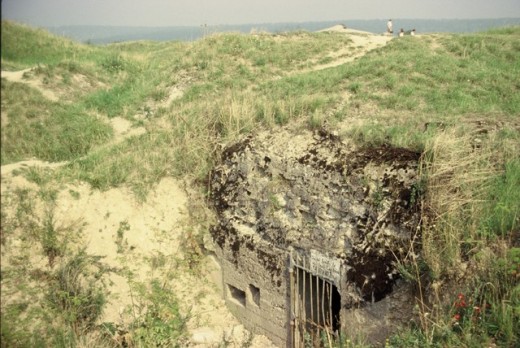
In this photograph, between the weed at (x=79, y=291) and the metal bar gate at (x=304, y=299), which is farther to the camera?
the metal bar gate at (x=304, y=299)

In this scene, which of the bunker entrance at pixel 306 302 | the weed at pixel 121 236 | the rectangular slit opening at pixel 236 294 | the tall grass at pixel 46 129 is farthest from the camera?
the rectangular slit opening at pixel 236 294

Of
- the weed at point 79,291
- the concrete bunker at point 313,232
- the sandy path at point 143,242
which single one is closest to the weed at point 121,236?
the sandy path at point 143,242

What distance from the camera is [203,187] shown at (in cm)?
829

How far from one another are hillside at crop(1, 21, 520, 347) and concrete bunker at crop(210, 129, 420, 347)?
0.64 ft

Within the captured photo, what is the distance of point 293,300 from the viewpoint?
22.2 ft

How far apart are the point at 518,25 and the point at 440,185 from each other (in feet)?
41.6

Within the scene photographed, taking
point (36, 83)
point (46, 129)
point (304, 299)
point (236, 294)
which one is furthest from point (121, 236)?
point (36, 83)

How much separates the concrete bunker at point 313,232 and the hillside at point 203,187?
194mm

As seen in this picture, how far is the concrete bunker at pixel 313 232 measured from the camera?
5.91 metres

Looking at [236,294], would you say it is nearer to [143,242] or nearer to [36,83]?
[143,242]

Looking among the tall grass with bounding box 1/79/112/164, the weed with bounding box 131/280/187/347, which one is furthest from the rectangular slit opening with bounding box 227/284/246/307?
the tall grass with bounding box 1/79/112/164

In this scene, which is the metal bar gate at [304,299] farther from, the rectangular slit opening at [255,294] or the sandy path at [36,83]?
the sandy path at [36,83]

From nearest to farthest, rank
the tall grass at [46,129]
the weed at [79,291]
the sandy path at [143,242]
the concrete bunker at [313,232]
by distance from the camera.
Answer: the concrete bunker at [313,232] < the weed at [79,291] < the sandy path at [143,242] < the tall grass at [46,129]

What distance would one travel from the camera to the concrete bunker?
19.4ft
